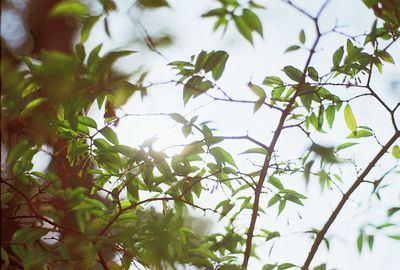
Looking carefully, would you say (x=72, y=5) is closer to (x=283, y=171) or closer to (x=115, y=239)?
(x=115, y=239)

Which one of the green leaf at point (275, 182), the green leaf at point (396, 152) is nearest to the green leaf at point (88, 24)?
the green leaf at point (275, 182)

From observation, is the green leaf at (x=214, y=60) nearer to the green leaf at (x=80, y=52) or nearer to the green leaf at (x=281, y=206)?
the green leaf at (x=80, y=52)

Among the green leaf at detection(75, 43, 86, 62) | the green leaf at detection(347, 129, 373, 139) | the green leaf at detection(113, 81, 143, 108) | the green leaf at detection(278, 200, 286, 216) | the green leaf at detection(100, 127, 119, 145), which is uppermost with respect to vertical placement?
the green leaf at detection(75, 43, 86, 62)

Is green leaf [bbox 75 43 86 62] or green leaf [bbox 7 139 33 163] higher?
green leaf [bbox 75 43 86 62]

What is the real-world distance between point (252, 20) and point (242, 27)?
2 centimetres

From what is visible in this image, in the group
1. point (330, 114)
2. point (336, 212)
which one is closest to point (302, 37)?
point (330, 114)

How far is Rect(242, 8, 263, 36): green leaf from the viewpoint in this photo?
80 cm

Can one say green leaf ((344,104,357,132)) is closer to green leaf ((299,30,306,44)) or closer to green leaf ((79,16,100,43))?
green leaf ((299,30,306,44))

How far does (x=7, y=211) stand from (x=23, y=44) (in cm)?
55

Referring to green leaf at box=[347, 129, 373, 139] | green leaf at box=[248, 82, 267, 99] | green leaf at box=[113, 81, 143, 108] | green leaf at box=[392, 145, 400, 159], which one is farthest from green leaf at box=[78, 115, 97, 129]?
green leaf at box=[392, 145, 400, 159]

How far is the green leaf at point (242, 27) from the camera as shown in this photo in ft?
2.62

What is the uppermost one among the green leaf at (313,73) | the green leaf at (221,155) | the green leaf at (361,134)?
the green leaf at (313,73)

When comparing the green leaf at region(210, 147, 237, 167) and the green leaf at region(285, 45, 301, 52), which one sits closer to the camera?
the green leaf at region(285, 45, 301, 52)

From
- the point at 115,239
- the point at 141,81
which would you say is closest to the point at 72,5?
the point at 141,81
